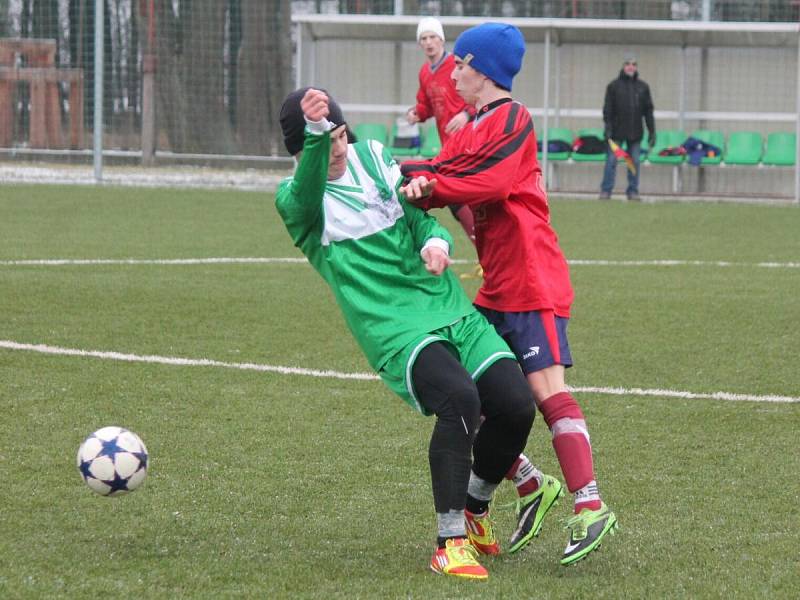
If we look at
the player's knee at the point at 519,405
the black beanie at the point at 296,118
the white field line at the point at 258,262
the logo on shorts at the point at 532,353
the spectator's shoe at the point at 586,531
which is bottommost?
the white field line at the point at 258,262

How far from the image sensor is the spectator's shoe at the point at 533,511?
4.53m

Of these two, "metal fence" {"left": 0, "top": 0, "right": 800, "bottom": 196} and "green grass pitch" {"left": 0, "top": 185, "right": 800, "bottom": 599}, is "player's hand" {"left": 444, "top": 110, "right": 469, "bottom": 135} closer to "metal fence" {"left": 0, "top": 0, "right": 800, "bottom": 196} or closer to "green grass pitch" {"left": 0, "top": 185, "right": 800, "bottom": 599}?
"green grass pitch" {"left": 0, "top": 185, "right": 800, "bottom": 599}

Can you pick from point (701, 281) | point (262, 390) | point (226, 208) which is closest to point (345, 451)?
point (262, 390)

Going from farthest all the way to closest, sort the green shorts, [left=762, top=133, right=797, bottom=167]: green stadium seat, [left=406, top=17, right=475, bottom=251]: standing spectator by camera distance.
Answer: [left=762, top=133, right=797, bottom=167]: green stadium seat
[left=406, top=17, right=475, bottom=251]: standing spectator
the green shorts

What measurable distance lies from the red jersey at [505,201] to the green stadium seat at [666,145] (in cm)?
1680

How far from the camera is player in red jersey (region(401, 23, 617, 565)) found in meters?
4.36

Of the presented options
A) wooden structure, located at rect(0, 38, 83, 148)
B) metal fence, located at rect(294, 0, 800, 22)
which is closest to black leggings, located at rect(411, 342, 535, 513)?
metal fence, located at rect(294, 0, 800, 22)

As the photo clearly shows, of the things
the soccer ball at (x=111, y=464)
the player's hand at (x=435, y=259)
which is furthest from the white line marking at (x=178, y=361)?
the player's hand at (x=435, y=259)

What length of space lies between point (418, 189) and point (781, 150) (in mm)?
18201

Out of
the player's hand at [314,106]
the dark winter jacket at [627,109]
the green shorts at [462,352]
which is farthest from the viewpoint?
the dark winter jacket at [627,109]

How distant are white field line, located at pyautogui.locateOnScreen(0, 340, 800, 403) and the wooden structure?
47.1 feet

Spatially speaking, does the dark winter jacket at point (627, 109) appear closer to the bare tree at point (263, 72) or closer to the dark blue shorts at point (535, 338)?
the bare tree at point (263, 72)

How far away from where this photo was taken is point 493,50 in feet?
14.8

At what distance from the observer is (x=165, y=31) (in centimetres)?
2233
